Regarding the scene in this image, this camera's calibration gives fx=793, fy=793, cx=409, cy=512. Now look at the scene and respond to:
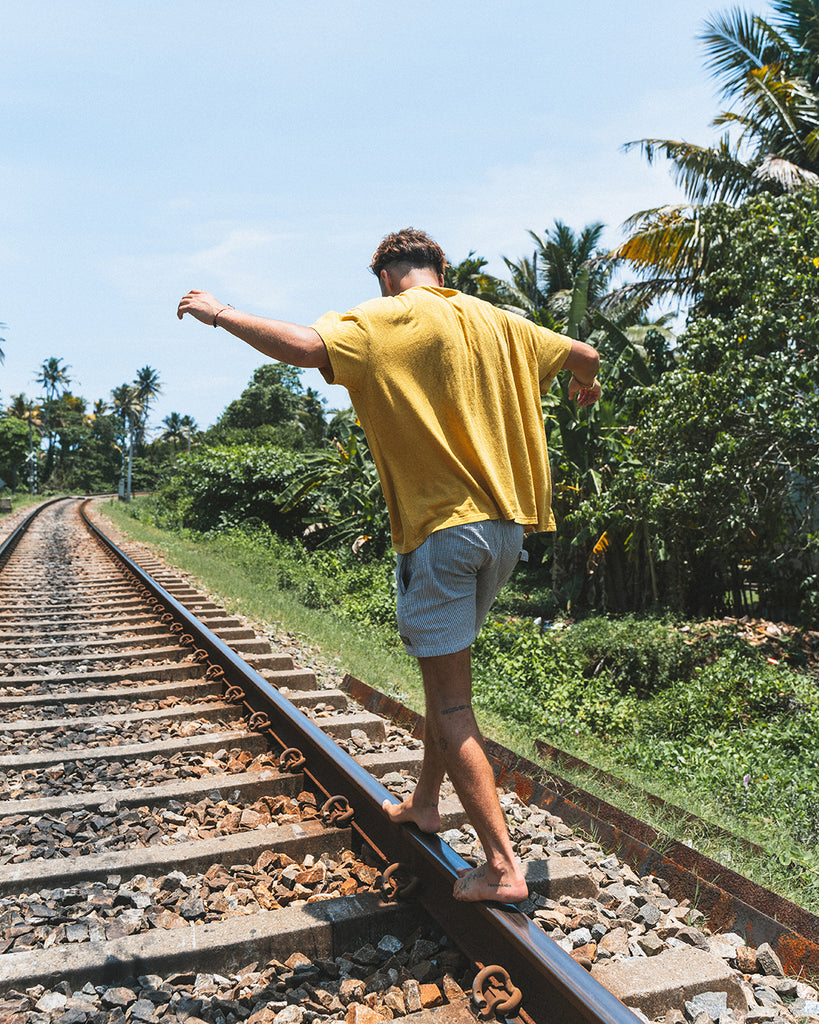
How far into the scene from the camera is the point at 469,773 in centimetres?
216

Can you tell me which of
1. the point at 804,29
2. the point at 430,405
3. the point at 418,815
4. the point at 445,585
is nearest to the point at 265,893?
the point at 418,815

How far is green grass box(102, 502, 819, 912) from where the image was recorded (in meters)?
4.01

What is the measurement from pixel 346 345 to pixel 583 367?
0.98m

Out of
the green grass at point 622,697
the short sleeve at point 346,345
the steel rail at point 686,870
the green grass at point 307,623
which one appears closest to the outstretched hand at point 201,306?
the short sleeve at point 346,345

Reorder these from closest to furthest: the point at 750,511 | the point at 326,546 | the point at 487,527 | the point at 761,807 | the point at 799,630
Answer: the point at 487,527, the point at 761,807, the point at 750,511, the point at 799,630, the point at 326,546

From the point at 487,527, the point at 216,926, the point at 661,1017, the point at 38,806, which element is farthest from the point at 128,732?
the point at 661,1017

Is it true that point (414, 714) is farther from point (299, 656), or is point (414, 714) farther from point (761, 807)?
point (761, 807)

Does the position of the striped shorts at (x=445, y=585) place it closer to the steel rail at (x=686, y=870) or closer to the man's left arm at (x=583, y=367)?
the man's left arm at (x=583, y=367)

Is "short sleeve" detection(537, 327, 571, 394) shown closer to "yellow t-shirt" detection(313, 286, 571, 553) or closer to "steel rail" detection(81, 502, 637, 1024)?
"yellow t-shirt" detection(313, 286, 571, 553)

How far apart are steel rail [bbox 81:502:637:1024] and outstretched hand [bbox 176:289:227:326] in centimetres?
168

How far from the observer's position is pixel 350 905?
233cm

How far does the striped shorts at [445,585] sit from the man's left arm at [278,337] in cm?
57

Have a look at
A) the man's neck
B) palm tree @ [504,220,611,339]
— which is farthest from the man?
palm tree @ [504,220,611,339]

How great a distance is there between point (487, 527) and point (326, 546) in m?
14.3
